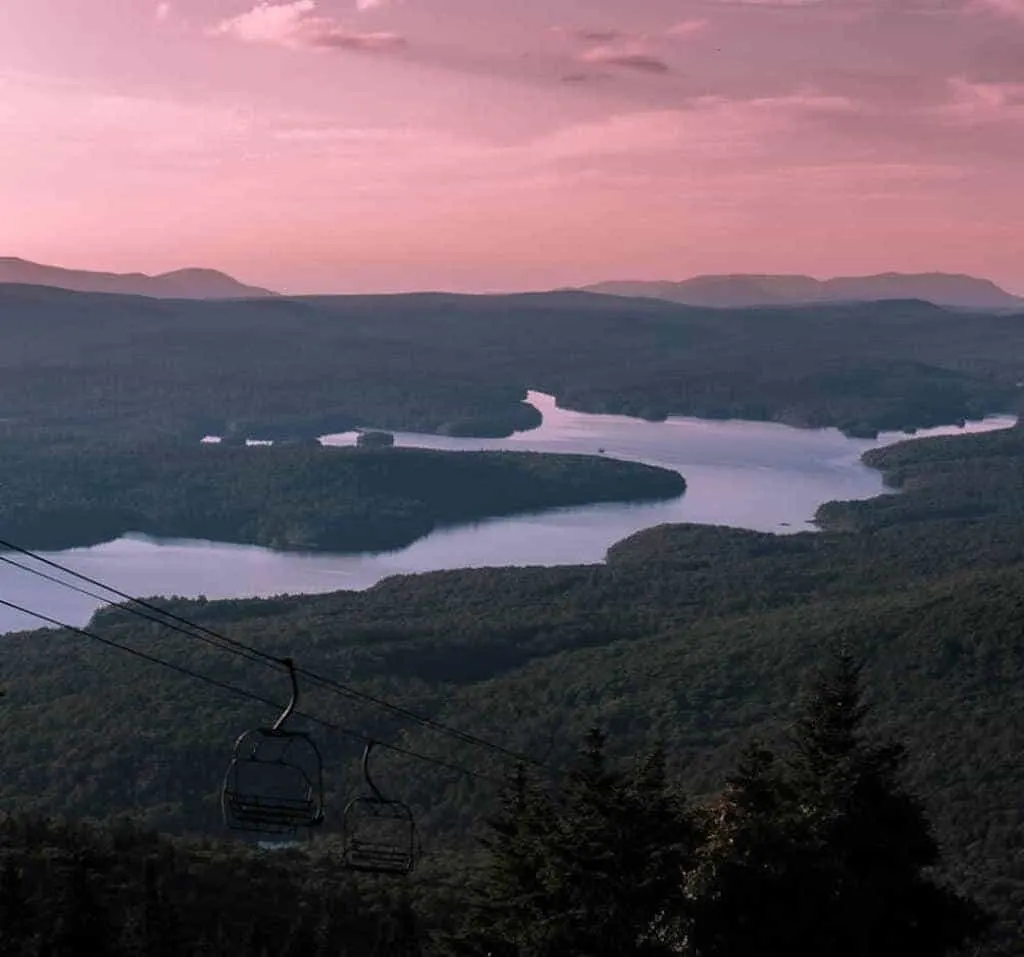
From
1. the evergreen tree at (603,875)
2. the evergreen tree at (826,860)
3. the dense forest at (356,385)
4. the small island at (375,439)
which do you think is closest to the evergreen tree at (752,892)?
the evergreen tree at (826,860)

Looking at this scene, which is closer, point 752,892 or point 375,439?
point 752,892

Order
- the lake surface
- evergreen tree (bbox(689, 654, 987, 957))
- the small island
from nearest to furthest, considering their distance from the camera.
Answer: evergreen tree (bbox(689, 654, 987, 957)) → the lake surface → the small island

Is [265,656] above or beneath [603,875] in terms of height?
above

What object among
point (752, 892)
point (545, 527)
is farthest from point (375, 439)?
point (752, 892)

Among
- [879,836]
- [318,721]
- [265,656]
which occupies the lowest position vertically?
[879,836]

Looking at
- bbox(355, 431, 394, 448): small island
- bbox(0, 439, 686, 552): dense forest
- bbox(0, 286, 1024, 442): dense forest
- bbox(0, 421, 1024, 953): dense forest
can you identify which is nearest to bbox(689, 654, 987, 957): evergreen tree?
bbox(0, 421, 1024, 953): dense forest

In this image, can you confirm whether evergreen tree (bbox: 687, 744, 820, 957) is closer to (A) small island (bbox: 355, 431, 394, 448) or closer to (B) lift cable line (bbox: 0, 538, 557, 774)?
(B) lift cable line (bbox: 0, 538, 557, 774)

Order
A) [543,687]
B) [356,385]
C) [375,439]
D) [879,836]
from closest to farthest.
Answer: [879,836] < [543,687] < [375,439] < [356,385]

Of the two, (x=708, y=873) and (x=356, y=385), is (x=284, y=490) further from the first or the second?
(x=708, y=873)
